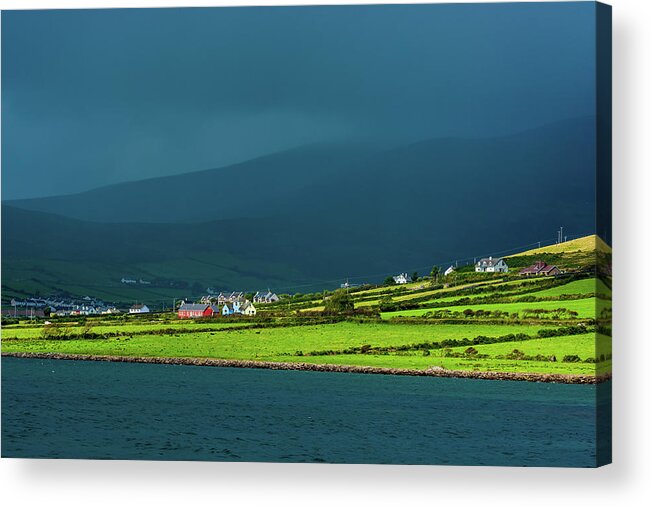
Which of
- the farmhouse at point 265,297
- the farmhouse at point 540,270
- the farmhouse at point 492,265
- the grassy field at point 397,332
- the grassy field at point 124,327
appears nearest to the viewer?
the grassy field at point 397,332

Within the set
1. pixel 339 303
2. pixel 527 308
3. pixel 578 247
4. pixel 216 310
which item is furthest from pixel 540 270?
pixel 216 310

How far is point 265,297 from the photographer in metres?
19.6

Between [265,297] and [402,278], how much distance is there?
235cm

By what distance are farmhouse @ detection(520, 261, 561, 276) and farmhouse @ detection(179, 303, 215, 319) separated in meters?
5.33

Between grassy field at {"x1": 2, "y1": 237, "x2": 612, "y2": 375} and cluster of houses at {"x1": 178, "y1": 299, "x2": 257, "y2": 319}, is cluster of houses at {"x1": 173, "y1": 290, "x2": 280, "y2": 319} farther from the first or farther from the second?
grassy field at {"x1": 2, "y1": 237, "x2": 612, "y2": 375}

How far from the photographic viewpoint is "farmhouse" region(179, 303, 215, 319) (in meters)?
19.8

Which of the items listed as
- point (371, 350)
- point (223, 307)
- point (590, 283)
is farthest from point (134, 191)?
point (590, 283)

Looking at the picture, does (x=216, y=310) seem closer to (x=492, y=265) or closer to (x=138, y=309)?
(x=138, y=309)

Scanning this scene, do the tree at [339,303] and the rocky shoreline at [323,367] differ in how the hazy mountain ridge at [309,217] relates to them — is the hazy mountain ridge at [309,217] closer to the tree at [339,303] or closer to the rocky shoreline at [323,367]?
the tree at [339,303]

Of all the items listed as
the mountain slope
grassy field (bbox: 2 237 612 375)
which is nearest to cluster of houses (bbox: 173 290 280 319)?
grassy field (bbox: 2 237 612 375)

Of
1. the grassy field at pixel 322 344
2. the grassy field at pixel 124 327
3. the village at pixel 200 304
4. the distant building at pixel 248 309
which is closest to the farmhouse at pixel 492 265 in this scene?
the village at pixel 200 304

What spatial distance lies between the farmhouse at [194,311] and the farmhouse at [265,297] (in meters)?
0.79

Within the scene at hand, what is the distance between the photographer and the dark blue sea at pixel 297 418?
17109 millimetres

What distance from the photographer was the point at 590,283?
56.6ft
